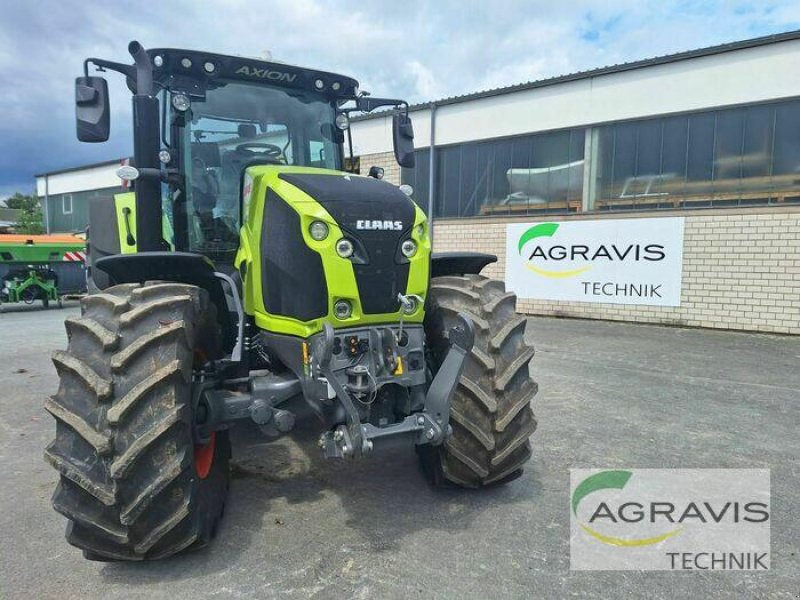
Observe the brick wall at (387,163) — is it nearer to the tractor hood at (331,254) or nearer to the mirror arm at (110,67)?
the mirror arm at (110,67)

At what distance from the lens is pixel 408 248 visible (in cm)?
314

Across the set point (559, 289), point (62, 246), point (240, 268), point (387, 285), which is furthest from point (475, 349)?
point (62, 246)

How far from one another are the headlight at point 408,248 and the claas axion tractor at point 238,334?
0.01 m

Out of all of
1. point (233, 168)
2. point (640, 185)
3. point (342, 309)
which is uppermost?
point (640, 185)

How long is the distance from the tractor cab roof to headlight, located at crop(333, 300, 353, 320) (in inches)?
82.6

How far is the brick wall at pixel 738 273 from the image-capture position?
9891 millimetres

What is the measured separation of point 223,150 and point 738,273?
9.70 meters

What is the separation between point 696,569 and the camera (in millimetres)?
2785

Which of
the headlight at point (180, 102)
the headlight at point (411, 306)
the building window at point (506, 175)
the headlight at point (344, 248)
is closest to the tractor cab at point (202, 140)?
the headlight at point (180, 102)

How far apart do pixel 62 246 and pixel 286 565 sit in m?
14.5

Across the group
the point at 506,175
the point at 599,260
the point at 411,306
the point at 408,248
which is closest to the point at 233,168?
the point at 408,248

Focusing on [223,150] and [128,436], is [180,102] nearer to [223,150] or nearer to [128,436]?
[223,150]

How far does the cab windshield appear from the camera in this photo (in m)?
3.92

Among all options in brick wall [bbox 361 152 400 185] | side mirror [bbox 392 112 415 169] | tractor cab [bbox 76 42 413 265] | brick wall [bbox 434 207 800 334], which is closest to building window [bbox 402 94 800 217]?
brick wall [bbox 434 207 800 334]
